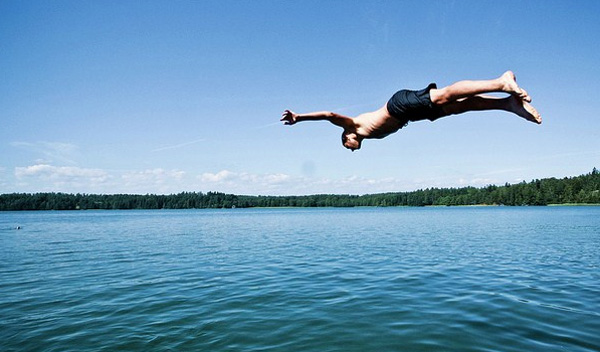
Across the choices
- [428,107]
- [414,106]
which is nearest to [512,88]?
[428,107]

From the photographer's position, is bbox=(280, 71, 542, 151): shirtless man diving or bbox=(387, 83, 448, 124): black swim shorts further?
bbox=(387, 83, 448, 124): black swim shorts

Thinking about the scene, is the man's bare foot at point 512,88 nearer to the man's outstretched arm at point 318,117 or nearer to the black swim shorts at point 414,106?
the black swim shorts at point 414,106

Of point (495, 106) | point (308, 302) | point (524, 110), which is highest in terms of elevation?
point (495, 106)

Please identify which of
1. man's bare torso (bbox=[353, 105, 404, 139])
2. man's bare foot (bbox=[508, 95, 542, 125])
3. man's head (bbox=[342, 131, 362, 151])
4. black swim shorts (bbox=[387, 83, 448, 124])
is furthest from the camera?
man's head (bbox=[342, 131, 362, 151])

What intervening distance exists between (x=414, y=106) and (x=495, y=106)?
43.3 inches

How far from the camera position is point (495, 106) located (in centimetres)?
555

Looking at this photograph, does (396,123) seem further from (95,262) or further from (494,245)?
(494,245)

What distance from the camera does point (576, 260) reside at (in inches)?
834

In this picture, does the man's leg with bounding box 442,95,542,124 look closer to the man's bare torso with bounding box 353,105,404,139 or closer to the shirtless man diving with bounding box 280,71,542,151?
the shirtless man diving with bounding box 280,71,542,151

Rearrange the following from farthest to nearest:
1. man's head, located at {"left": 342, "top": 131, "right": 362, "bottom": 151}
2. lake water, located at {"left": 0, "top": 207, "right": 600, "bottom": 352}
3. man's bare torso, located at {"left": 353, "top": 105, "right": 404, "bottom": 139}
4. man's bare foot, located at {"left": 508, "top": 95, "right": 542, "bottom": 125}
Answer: lake water, located at {"left": 0, "top": 207, "right": 600, "bottom": 352}, man's head, located at {"left": 342, "top": 131, "right": 362, "bottom": 151}, man's bare torso, located at {"left": 353, "top": 105, "right": 404, "bottom": 139}, man's bare foot, located at {"left": 508, "top": 95, "right": 542, "bottom": 125}

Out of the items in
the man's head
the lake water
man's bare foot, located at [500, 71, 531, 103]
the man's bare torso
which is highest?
man's bare foot, located at [500, 71, 531, 103]

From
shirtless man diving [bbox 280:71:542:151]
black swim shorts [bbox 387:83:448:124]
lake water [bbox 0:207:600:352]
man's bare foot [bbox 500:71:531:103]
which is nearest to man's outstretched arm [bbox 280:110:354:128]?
shirtless man diving [bbox 280:71:542:151]

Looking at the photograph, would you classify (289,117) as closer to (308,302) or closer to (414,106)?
(414,106)

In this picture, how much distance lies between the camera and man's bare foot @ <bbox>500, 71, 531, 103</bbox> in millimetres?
4930
